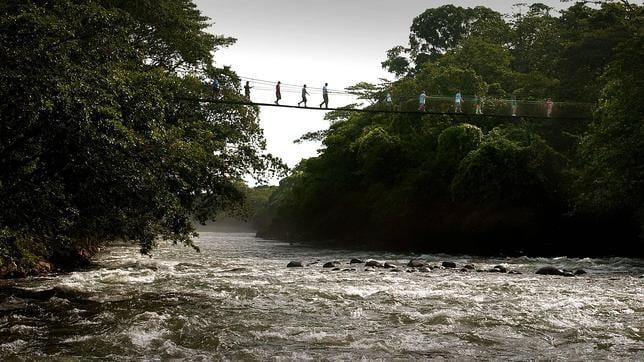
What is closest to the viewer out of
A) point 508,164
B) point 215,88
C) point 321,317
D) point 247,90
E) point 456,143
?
point 321,317

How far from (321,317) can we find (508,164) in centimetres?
2215

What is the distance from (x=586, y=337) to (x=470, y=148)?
24671 millimetres

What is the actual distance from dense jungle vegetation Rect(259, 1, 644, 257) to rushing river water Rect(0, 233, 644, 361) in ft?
34.0

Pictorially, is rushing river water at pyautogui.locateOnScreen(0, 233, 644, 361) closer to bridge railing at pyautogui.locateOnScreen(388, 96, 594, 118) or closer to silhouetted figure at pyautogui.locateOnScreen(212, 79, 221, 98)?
silhouetted figure at pyautogui.locateOnScreen(212, 79, 221, 98)

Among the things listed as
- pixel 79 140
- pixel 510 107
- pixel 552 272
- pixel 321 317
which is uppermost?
pixel 510 107

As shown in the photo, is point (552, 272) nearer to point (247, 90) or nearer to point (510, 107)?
point (510, 107)

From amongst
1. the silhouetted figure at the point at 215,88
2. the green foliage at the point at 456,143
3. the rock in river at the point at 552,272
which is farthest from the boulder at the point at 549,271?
the green foliage at the point at 456,143

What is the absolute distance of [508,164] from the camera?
29.2 meters

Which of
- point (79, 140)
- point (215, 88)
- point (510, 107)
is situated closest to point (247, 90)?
point (215, 88)

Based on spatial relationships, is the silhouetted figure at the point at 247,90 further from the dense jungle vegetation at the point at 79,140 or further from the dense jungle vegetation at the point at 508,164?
the dense jungle vegetation at the point at 79,140

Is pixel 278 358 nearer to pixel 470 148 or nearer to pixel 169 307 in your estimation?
pixel 169 307

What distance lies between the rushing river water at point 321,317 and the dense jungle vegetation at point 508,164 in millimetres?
10358

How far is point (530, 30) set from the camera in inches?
2138

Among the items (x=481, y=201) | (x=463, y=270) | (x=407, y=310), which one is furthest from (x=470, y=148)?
(x=407, y=310)
